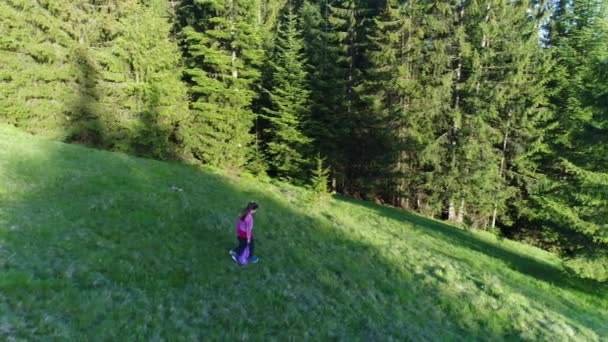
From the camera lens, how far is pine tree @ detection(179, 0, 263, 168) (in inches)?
1464

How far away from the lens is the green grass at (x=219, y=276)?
747cm

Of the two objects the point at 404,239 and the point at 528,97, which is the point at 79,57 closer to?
the point at 404,239

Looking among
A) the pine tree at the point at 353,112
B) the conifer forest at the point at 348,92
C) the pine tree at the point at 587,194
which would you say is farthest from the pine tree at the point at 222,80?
the pine tree at the point at 587,194

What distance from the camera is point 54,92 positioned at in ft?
107

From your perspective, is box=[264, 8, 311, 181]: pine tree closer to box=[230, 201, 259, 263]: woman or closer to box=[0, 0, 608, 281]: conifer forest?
box=[0, 0, 608, 281]: conifer forest

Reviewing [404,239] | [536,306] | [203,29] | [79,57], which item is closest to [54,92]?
[79,57]

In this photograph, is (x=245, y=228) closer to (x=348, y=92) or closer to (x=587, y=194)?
(x=587, y=194)

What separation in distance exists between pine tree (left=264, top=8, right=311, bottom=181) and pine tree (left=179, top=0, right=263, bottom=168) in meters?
2.42

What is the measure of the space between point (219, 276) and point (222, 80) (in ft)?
105

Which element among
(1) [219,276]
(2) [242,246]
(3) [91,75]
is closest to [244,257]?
(2) [242,246]

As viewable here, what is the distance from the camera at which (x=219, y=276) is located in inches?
404

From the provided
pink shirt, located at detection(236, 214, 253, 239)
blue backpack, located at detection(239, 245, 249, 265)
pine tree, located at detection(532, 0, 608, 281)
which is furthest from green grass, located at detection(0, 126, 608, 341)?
pine tree, located at detection(532, 0, 608, 281)

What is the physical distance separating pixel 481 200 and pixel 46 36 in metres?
38.8

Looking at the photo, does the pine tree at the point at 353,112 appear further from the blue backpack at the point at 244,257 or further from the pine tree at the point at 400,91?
the blue backpack at the point at 244,257
